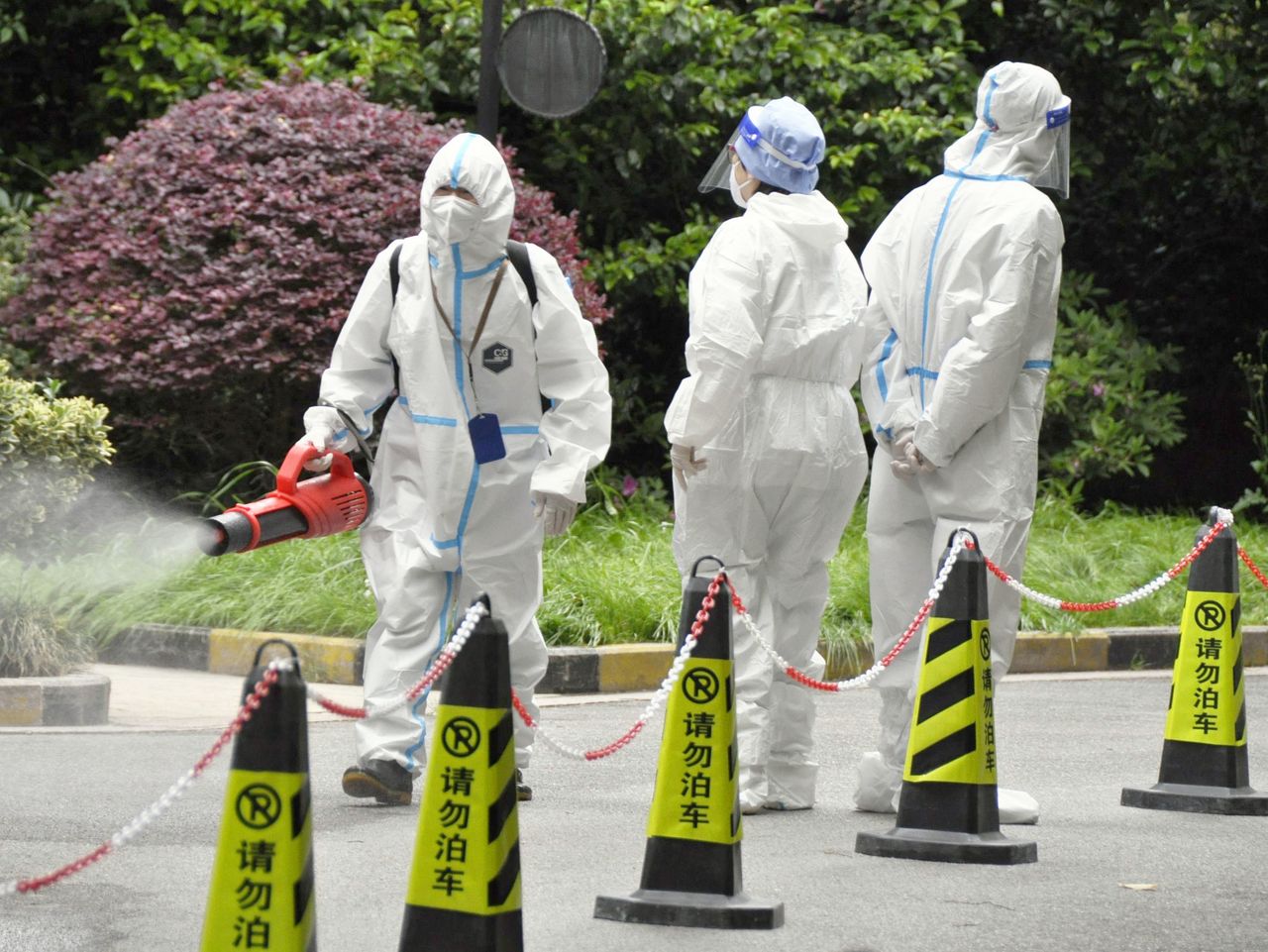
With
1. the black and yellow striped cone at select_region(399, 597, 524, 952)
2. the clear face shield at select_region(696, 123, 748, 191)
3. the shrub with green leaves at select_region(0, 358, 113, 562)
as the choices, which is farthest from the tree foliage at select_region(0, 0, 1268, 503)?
the black and yellow striped cone at select_region(399, 597, 524, 952)

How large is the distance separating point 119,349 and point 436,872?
24.8 ft

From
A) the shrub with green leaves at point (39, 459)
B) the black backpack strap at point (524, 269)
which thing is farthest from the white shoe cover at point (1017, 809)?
the shrub with green leaves at point (39, 459)

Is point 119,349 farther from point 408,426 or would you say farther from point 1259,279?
point 1259,279

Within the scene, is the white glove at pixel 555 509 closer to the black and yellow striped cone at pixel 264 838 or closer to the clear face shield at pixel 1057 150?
the clear face shield at pixel 1057 150

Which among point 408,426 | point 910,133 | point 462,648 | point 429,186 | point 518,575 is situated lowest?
point 462,648

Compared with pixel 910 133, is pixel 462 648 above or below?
below

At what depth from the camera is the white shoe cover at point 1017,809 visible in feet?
20.6

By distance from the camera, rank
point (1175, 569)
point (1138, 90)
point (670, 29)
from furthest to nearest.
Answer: point (1138, 90)
point (670, 29)
point (1175, 569)

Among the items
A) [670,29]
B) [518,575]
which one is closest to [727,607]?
[518,575]

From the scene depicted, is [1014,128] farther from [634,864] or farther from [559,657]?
[559,657]

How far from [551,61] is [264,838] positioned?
277 inches

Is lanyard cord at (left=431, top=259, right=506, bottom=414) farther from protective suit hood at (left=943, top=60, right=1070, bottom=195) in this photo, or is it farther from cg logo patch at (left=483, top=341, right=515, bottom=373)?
protective suit hood at (left=943, top=60, right=1070, bottom=195)

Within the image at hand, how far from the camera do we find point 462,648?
163 inches

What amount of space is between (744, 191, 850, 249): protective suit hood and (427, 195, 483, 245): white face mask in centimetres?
79
